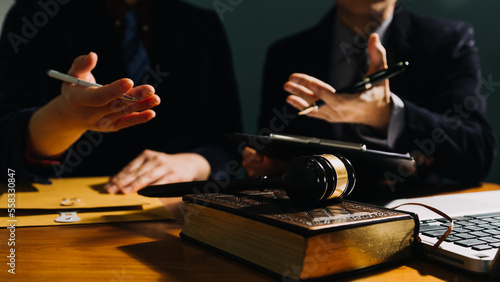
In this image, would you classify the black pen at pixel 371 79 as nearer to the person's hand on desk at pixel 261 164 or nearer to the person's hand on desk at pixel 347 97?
the person's hand on desk at pixel 347 97

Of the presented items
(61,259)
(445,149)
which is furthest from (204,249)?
Answer: (445,149)

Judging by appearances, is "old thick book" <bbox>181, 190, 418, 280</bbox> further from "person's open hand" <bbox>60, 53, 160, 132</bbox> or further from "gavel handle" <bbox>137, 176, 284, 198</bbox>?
"person's open hand" <bbox>60, 53, 160, 132</bbox>

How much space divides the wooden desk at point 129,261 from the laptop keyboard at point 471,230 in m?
0.03

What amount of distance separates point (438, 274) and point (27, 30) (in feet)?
3.76

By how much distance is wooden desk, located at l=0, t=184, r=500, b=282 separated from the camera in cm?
40

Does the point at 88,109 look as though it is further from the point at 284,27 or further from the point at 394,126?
the point at 284,27

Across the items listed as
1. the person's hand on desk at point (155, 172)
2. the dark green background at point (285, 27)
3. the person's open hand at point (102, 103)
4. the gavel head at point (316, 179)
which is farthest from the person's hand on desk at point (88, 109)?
the dark green background at point (285, 27)

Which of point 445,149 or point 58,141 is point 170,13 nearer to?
point 58,141

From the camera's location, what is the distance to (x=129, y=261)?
445mm

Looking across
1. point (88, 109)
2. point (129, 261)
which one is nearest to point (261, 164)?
point (88, 109)

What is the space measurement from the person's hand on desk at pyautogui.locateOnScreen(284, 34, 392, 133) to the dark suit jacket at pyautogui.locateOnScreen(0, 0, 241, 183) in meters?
0.36

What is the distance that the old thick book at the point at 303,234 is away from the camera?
1.24 feet

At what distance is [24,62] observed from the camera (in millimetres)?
1117

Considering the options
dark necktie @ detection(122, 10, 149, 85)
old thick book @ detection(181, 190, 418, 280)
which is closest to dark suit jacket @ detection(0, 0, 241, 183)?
dark necktie @ detection(122, 10, 149, 85)
